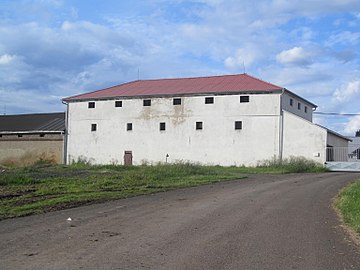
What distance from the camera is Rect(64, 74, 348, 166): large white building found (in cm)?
3722

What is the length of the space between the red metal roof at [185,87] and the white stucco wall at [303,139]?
3.18 metres

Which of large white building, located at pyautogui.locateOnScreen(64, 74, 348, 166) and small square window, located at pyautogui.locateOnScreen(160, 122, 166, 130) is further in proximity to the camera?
small square window, located at pyautogui.locateOnScreen(160, 122, 166, 130)

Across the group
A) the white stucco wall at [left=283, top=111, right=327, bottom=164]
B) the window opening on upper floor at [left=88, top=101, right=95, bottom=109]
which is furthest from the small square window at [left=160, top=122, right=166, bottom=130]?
the white stucco wall at [left=283, top=111, right=327, bottom=164]

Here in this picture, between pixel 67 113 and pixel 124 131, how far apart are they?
7331 millimetres

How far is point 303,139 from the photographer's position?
3659 centimetres

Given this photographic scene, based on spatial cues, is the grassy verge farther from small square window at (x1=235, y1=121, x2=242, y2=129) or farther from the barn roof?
the barn roof

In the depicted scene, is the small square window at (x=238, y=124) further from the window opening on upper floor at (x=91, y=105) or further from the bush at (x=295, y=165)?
the window opening on upper floor at (x=91, y=105)

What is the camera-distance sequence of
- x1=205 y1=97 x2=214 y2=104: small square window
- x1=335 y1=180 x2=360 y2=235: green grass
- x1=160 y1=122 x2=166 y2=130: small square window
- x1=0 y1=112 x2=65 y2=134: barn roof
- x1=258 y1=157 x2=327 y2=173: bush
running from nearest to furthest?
x1=335 y1=180 x2=360 y2=235: green grass → x1=258 y1=157 x2=327 y2=173: bush → x1=205 y1=97 x2=214 y2=104: small square window → x1=160 y1=122 x2=166 y2=130: small square window → x1=0 y1=112 x2=65 y2=134: barn roof

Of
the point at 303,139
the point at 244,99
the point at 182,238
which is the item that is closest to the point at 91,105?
the point at 244,99

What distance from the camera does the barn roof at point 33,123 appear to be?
46.3 m

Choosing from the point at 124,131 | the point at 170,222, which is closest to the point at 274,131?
the point at 124,131

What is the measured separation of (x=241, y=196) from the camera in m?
15.6

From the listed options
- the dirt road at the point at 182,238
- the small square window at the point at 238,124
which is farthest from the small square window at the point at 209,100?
the dirt road at the point at 182,238

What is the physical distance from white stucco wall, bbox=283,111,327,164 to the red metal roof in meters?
3.18
